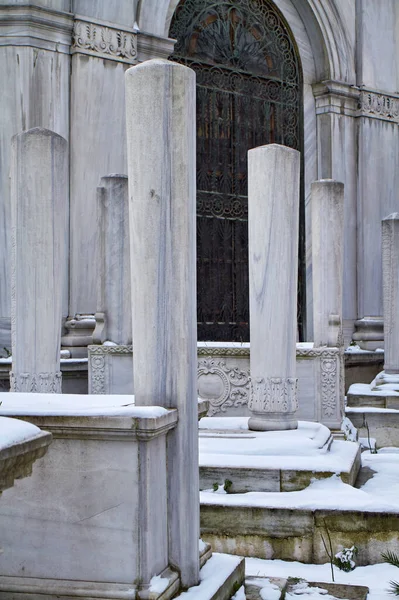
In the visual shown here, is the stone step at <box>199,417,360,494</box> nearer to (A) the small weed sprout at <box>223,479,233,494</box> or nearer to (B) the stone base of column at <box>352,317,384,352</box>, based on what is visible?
(A) the small weed sprout at <box>223,479,233,494</box>

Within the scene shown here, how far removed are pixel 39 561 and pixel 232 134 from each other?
11203mm

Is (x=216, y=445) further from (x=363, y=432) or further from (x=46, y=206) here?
(x=363, y=432)

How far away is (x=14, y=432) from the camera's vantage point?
2668 mm

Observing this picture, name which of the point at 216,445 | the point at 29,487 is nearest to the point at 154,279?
the point at 29,487

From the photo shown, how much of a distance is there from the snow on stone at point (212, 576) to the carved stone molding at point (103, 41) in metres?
8.78

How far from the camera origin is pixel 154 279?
4305 mm

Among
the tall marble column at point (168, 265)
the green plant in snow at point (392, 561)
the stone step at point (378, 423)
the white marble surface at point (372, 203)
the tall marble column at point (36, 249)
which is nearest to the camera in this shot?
the tall marble column at point (168, 265)

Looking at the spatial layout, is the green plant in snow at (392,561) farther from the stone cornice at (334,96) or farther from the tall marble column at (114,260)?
the stone cornice at (334,96)

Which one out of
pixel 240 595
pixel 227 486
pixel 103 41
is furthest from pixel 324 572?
pixel 103 41

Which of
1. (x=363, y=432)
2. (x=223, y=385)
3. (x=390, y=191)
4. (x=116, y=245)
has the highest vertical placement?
(x=390, y=191)

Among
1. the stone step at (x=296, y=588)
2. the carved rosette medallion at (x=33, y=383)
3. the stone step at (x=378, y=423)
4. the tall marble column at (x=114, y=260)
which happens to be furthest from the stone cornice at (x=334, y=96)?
the stone step at (x=296, y=588)

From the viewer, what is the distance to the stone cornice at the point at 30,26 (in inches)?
445

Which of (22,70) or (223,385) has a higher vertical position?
(22,70)

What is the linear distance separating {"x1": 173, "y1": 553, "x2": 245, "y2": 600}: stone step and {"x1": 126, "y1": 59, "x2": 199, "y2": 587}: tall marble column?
0.28ft
